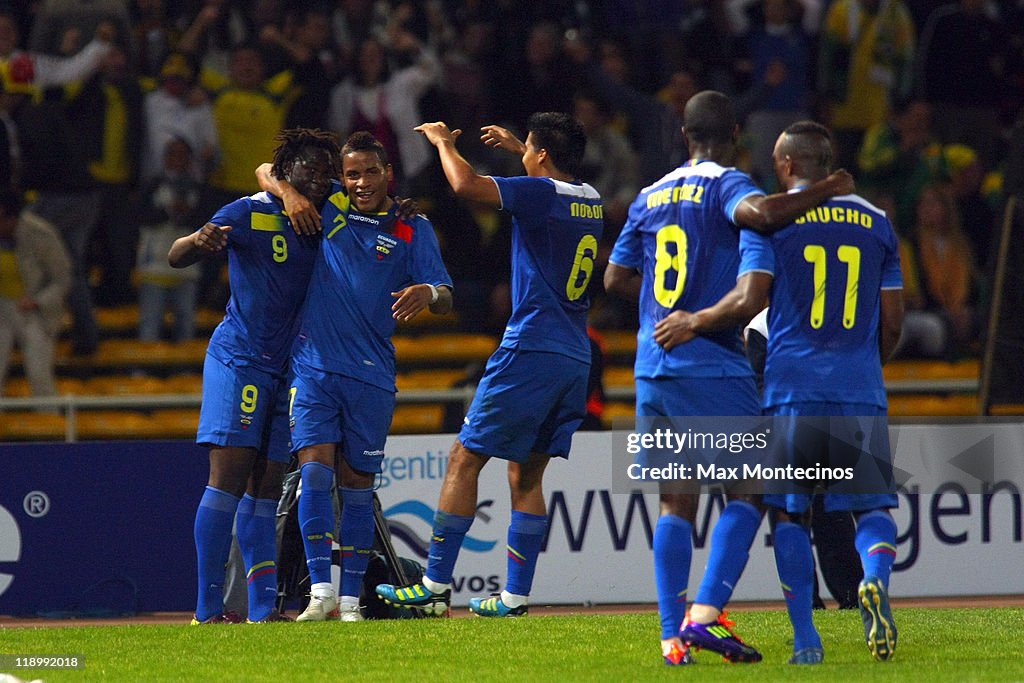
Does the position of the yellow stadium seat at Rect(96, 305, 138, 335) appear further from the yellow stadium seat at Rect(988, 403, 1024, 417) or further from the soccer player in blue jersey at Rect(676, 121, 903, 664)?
the soccer player in blue jersey at Rect(676, 121, 903, 664)

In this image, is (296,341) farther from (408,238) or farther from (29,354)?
(29,354)

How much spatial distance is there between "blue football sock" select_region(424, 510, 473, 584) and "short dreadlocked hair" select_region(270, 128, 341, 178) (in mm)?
2038

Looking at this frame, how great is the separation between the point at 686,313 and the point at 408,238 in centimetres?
227

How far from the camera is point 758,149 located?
15.4 meters

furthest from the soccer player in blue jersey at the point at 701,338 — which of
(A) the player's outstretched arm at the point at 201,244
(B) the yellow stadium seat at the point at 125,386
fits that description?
(B) the yellow stadium seat at the point at 125,386

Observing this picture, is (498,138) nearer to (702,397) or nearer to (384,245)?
(384,245)

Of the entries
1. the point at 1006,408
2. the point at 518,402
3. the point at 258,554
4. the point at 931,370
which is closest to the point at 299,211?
the point at 518,402

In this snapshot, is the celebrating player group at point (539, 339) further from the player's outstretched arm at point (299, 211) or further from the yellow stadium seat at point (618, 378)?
the yellow stadium seat at point (618, 378)

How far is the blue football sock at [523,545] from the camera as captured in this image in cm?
839

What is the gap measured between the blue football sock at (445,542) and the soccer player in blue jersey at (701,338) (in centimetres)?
184

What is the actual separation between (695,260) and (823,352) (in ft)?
2.20

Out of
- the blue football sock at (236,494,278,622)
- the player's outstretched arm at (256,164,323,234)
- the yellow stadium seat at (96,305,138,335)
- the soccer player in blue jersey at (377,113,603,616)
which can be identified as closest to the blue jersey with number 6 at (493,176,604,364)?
the soccer player in blue jersey at (377,113,603,616)

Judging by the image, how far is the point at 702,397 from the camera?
6609 millimetres

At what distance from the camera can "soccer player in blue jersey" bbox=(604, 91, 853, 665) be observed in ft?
21.3
